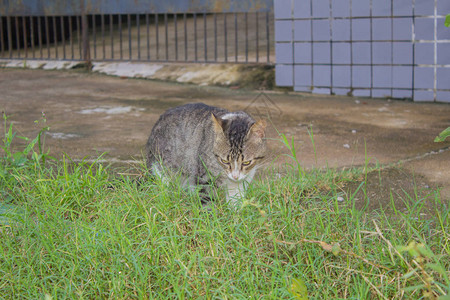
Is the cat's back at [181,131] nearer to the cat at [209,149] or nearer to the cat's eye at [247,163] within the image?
the cat at [209,149]


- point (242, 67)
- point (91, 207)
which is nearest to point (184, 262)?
point (91, 207)

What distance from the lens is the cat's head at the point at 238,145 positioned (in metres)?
3.11

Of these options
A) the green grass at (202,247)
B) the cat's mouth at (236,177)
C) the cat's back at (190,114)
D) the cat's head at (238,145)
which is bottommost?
the green grass at (202,247)

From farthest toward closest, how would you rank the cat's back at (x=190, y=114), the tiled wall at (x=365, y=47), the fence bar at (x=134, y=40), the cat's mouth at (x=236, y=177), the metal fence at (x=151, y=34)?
the fence bar at (x=134, y=40) < the metal fence at (x=151, y=34) < the tiled wall at (x=365, y=47) < the cat's back at (x=190, y=114) < the cat's mouth at (x=236, y=177)

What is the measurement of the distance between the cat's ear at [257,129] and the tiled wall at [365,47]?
3273 millimetres

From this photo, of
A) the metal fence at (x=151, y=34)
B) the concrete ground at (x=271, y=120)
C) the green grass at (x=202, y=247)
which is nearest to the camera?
the green grass at (x=202, y=247)

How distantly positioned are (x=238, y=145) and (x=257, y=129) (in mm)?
127

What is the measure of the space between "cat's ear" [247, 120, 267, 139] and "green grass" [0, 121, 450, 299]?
264 millimetres

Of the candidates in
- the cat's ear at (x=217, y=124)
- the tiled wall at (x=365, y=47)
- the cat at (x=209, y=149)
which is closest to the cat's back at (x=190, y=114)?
the cat at (x=209, y=149)

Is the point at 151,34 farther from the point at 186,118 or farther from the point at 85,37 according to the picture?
the point at 186,118

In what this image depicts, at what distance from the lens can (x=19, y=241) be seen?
9.28 feet

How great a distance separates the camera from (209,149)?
129 inches

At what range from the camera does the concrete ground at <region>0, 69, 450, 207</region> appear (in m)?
4.12

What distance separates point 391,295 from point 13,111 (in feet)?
14.1
